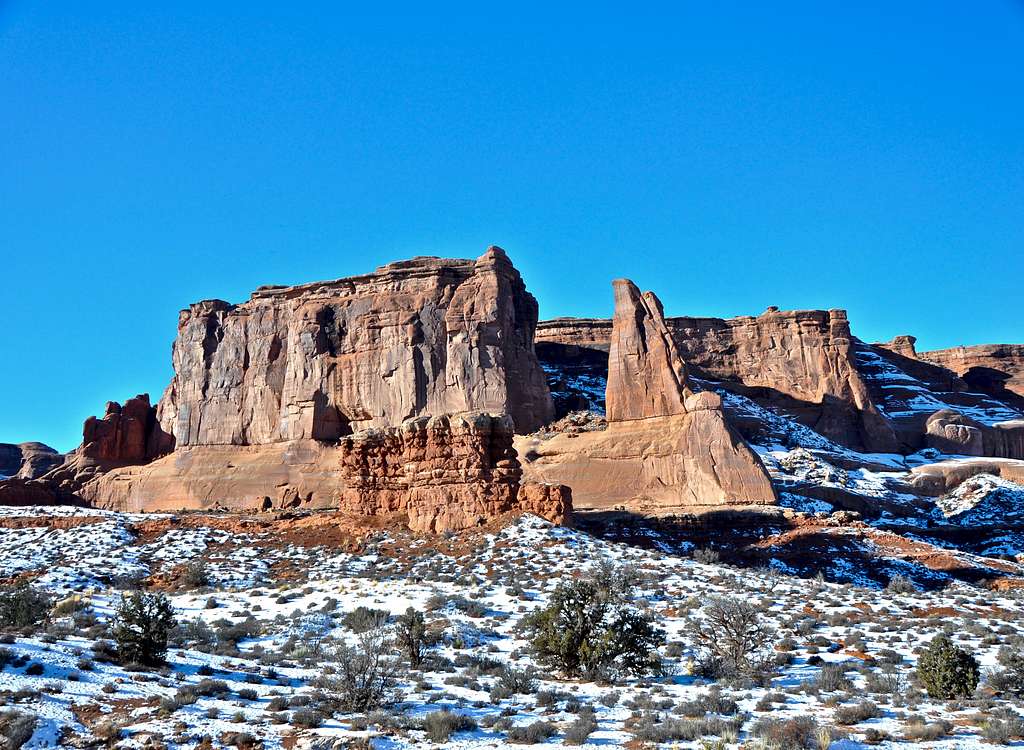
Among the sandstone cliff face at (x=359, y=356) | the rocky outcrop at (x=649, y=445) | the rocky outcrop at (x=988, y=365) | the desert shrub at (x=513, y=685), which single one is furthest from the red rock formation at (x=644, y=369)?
the rocky outcrop at (x=988, y=365)

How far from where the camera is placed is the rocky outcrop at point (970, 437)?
234 feet

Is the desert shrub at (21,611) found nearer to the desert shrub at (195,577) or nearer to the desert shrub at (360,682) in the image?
the desert shrub at (360,682)

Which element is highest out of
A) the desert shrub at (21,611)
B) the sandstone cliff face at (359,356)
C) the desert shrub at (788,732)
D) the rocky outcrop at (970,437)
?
the sandstone cliff face at (359,356)

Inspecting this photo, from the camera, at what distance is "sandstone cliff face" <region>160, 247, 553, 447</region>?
197 ft

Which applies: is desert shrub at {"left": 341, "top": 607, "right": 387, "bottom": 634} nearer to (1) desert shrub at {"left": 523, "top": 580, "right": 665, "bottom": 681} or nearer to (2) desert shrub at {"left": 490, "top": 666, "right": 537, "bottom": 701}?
(1) desert shrub at {"left": 523, "top": 580, "right": 665, "bottom": 681}

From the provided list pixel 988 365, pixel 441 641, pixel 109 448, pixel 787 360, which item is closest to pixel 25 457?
pixel 109 448

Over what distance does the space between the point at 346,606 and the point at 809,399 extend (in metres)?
62.8

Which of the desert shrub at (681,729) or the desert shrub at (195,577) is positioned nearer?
the desert shrub at (681,729)

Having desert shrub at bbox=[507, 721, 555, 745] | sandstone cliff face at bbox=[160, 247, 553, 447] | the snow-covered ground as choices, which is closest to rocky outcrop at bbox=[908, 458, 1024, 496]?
sandstone cliff face at bbox=[160, 247, 553, 447]

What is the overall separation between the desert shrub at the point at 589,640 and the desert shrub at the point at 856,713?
3264 millimetres

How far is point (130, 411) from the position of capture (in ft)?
228

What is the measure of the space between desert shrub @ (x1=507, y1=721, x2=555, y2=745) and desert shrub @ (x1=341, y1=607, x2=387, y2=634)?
6.94 m

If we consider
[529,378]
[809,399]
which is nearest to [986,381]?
[809,399]

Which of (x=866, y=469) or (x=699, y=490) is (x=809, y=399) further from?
(x=699, y=490)
